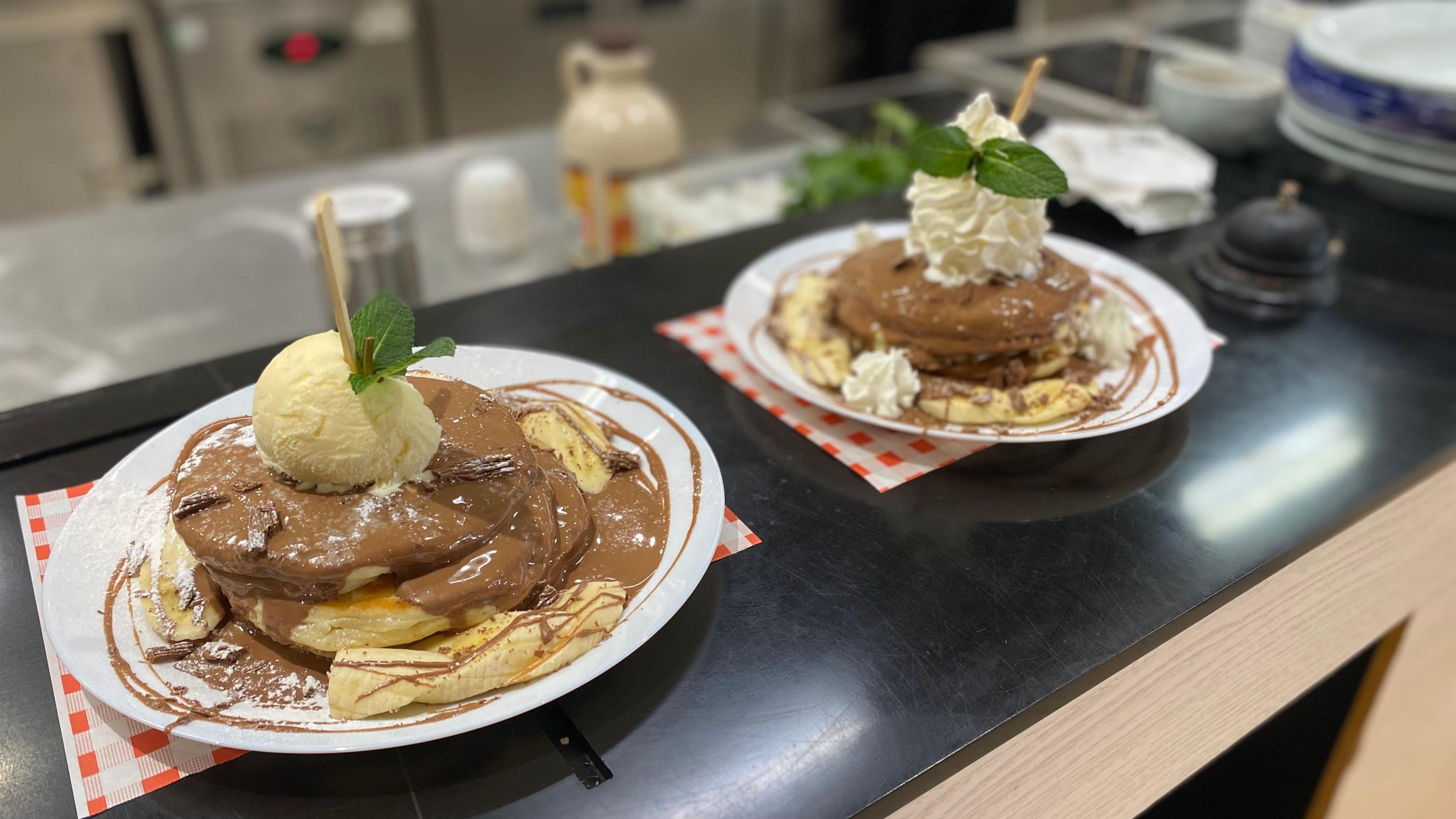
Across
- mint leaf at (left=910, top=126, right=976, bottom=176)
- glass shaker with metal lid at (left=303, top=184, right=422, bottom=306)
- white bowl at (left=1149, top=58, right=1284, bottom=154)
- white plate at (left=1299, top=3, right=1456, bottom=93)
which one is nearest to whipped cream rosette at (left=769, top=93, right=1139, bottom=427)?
mint leaf at (left=910, top=126, right=976, bottom=176)

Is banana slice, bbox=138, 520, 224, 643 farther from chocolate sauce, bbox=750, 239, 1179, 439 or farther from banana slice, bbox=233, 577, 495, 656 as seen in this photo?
chocolate sauce, bbox=750, 239, 1179, 439

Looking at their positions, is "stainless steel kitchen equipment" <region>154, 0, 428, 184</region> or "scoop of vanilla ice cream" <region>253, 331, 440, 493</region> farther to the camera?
"stainless steel kitchen equipment" <region>154, 0, 428, 184</region>

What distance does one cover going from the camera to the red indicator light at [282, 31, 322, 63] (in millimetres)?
3812

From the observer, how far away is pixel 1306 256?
5.92ft

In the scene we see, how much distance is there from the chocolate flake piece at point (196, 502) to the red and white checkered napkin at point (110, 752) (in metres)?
0.17

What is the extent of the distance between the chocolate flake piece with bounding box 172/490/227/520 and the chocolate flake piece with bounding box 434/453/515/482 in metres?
0.21

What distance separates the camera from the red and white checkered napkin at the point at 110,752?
877 millimetres

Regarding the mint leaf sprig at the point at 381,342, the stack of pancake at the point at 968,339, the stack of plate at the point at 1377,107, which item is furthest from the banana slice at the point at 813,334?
the stack of plate at the point at 1377,107

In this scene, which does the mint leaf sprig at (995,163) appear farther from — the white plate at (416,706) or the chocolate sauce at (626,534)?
the chocolate sauce at (626,534)

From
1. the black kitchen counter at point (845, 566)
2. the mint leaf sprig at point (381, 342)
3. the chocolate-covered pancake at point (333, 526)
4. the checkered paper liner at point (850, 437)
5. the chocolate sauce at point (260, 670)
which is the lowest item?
the black kitchen counter at point (845, 566)

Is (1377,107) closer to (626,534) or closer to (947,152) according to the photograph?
(947,152)

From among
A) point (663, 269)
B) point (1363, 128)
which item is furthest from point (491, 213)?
point (1363, 128)

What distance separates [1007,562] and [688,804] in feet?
1.68

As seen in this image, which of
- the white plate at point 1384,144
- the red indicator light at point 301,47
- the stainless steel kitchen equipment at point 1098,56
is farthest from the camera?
the red indicator light at point 301,47
